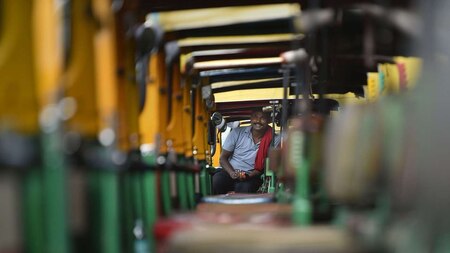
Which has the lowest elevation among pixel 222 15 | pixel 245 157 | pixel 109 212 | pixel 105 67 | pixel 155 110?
pixel 245 157

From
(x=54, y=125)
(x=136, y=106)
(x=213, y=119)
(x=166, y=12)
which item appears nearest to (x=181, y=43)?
(x=166, y=12)

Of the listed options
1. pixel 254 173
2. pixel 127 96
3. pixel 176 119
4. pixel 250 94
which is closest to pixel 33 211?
pixel 127 96

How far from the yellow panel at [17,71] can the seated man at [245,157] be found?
4924 millimetres

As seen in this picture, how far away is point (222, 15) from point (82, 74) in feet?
4.39

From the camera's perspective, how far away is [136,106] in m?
2.52

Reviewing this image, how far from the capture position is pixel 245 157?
6.98 metres

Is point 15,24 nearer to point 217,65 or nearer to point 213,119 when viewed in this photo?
point 217,65

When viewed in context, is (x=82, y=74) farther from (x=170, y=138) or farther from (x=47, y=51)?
(x=170, y=138)

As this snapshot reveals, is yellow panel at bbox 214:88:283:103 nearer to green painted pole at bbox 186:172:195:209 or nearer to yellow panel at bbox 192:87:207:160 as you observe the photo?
yellow panel at bbox 192:87:207:160

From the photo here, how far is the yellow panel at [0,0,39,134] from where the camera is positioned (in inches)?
67.8

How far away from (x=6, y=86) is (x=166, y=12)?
1.47 metres

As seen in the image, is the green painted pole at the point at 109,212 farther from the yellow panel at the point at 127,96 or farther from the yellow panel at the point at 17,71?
the yellow panel at the point at 17,71

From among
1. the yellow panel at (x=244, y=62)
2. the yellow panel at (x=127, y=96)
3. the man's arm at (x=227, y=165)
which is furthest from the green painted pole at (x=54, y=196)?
the man's arm at (x=227, y=165)

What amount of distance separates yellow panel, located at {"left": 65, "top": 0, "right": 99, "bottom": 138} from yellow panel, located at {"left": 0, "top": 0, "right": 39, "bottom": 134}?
0.19m
